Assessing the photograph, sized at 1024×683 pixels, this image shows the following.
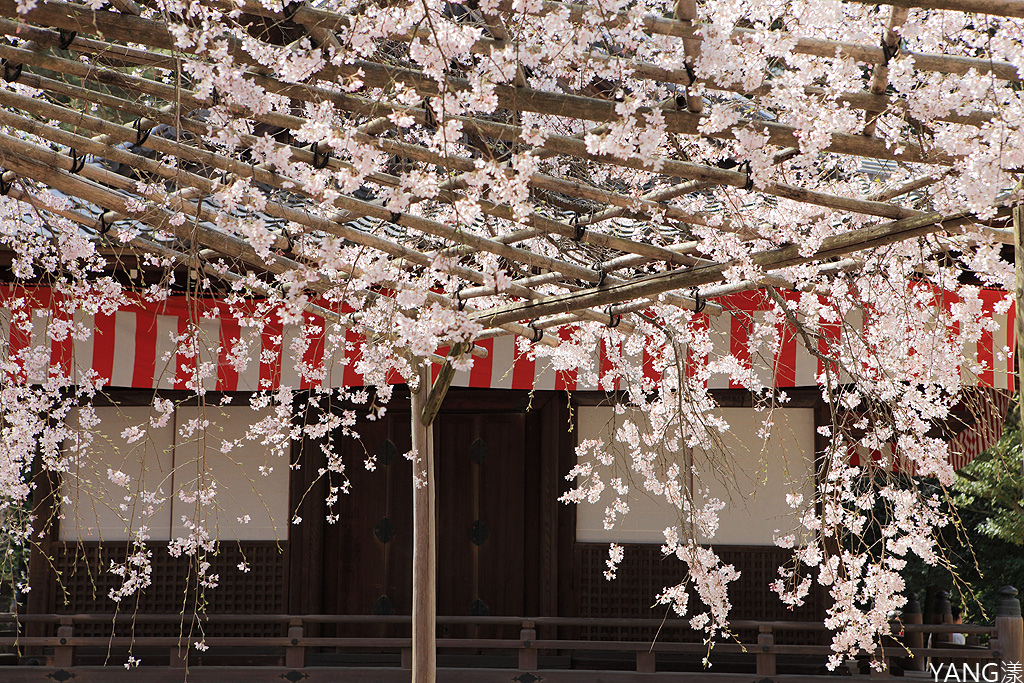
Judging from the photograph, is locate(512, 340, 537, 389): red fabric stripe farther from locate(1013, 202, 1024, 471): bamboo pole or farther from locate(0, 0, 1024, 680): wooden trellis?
locate(1013, 202, 1024, 471): bamboo pole

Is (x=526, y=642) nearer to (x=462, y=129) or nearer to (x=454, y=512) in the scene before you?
(x=454, y=512)

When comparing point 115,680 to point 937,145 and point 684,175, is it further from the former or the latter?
point 937,145

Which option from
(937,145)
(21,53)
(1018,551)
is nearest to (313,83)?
(21,53)

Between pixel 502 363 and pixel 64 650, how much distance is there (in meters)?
4.13

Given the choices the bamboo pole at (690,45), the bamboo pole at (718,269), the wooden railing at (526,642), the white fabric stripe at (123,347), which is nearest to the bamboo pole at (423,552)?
the bamboo pole at (718,269)

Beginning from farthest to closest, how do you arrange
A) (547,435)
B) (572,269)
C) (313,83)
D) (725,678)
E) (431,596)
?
1. (547,435)
2. (725,678)
3. (431,596)
4. (572,269)
5. (313,83)

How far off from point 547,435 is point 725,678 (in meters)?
2.49

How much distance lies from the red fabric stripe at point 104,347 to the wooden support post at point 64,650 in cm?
190

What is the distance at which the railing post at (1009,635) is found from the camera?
6.87 m

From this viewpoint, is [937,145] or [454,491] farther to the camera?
[454,491]

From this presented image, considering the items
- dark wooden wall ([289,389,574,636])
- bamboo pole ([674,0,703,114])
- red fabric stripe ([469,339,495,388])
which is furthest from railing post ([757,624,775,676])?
bamboo pole ([674,0,703,114])

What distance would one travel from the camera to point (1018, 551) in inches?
567

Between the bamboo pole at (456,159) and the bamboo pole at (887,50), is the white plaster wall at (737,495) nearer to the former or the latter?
the bamboo pole at (456,159)

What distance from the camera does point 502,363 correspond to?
7734mm
